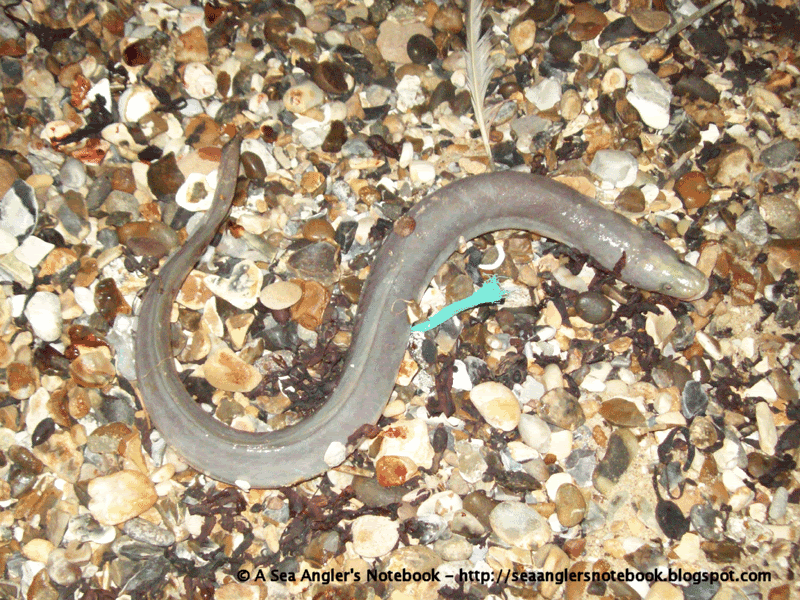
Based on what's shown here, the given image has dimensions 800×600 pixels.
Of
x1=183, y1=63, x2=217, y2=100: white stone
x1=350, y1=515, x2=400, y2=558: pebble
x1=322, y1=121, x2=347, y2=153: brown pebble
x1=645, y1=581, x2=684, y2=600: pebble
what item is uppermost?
x1=183, y1=63, x2=217, y2=100: white stone

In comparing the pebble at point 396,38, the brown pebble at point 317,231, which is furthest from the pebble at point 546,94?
the brown pebble at point 317,231

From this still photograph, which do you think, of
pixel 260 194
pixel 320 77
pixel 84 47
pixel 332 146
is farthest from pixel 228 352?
pixel 84 47

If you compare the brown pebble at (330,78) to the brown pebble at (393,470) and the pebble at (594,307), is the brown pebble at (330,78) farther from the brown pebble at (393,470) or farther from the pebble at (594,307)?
the brown pebble at (393,470)

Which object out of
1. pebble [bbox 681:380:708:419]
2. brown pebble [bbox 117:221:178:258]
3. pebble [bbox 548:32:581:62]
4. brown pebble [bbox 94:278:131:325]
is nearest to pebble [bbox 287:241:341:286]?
brown pebble [bbox 117:221:178:258]

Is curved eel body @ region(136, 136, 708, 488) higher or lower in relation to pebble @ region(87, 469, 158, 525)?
higher

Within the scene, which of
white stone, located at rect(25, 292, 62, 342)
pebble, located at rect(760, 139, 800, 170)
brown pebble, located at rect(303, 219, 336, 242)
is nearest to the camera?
white stone, located at rect(25, 292, 62, 342)

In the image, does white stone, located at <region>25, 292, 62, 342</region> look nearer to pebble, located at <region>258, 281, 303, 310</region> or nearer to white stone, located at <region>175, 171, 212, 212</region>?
white stone, located at <region>175, 171, 212, 212</region>

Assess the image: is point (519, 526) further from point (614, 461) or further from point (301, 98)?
point (301, 98)

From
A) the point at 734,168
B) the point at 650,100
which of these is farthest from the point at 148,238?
the point at 734,168
